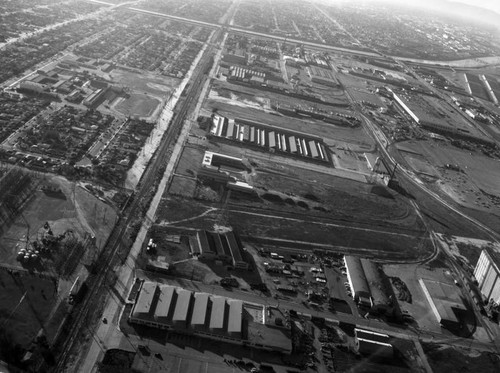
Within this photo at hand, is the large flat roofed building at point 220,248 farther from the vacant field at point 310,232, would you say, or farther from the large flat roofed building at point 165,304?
the large flat roofed building at point 165,304

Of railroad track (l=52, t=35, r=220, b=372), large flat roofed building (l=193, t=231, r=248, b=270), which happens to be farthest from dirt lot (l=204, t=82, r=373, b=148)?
large flat roofed building (l=193, t=231, r=248, b=270)

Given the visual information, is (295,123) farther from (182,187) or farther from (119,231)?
(119,231)

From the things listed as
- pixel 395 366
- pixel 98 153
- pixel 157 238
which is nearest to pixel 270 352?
pixel 395 366

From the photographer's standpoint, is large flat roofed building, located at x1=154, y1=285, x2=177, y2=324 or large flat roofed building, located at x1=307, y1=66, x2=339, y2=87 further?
large flat roofed building, located at x1=307, y1=66, x2=339, y2=87

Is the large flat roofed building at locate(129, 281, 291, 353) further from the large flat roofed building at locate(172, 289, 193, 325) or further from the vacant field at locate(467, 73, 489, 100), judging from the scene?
the vacant field at locate(467, 73, 489, 100)

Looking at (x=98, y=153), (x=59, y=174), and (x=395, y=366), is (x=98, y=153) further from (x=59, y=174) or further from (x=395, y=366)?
(x=395, y=366)
